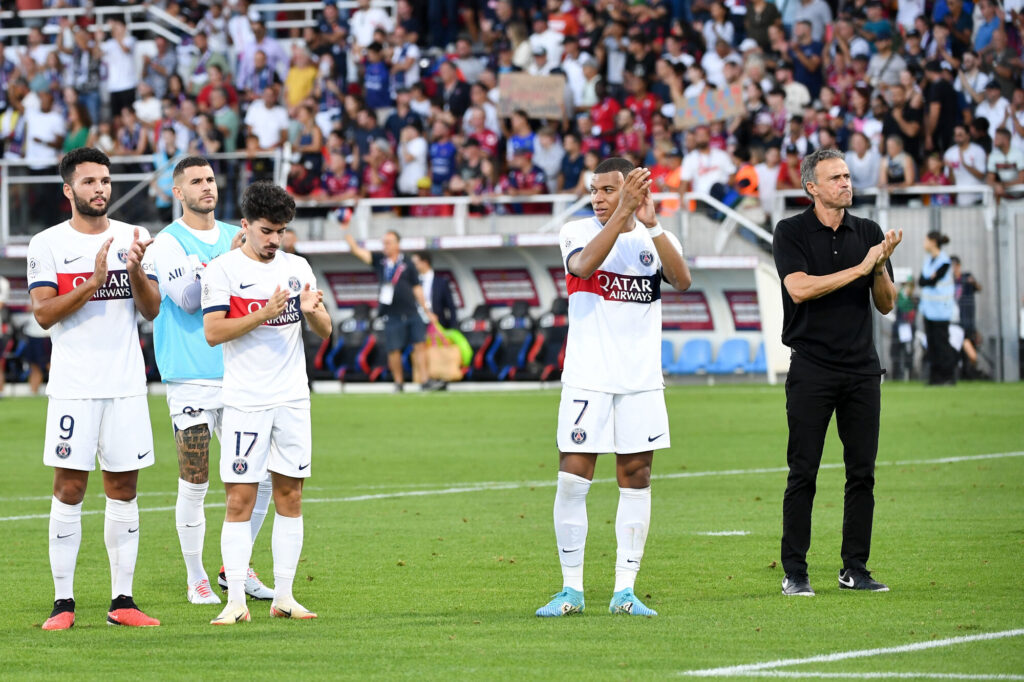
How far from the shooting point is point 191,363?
29.0ft

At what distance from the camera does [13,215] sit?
95.0 feet

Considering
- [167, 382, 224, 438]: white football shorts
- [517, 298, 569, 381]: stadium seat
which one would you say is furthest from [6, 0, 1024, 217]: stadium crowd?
[167, 382, 224, 438]: white football shorts

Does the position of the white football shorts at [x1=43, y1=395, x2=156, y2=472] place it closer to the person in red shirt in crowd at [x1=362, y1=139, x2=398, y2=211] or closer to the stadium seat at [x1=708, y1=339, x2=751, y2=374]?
the stadium seat at [x1=708, y1=339, x2=751, y2=374]

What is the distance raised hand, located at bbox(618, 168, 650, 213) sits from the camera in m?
7.57

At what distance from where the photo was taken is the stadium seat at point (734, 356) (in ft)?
86.6

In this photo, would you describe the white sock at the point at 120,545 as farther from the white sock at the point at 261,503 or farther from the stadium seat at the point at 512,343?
the stadium seat at the point at 512,343

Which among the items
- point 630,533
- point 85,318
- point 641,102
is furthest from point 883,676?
point 641,102

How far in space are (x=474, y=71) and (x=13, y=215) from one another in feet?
29.2

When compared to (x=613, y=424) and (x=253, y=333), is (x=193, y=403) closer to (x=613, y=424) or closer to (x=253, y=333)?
(x=253, y=333)

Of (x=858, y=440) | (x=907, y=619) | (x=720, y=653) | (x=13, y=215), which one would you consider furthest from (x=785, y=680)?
(x=13, y=215)

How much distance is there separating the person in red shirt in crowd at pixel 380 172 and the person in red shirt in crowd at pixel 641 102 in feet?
14.6

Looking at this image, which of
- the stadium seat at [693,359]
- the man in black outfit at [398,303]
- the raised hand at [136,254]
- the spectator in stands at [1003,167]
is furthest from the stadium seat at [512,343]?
the raised hand at [136,254]

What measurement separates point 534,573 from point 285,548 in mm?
2016

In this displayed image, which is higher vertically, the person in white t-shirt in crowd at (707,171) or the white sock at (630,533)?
the person in white t-shirt in crowd at (707,171)
